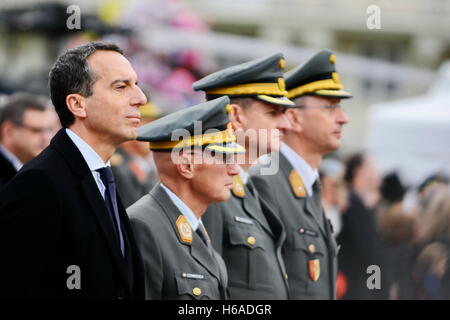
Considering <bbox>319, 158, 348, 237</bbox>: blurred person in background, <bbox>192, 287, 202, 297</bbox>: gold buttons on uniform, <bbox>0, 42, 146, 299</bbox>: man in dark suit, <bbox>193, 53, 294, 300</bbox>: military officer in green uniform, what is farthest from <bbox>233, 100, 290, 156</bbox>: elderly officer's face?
<bbox>319, 158, 348, 237</bbox>: blurred person in background

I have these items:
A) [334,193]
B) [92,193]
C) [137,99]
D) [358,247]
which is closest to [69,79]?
[137,99]

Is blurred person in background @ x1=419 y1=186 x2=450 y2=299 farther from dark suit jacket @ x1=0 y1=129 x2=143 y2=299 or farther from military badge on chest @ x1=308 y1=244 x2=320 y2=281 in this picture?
dark suit jacket @ x1=0 y1=129 x2=143 y2=299

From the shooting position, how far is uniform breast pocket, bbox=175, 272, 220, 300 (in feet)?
13.4

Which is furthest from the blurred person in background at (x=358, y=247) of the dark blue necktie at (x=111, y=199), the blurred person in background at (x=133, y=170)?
the dark blue necktie at (x=111, y=199)

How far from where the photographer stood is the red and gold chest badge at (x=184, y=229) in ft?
13.9

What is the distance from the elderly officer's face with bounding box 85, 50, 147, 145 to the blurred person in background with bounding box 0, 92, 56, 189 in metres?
2.54

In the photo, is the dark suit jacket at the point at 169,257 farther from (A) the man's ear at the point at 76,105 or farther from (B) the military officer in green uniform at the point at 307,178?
(B) the military officer in green uniform at the point at 307,178

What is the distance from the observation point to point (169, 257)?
4117 mm

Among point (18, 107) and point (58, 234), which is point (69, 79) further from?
point (18, 107)

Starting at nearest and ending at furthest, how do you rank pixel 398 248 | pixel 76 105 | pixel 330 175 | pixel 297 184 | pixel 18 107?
1. pixel 76 105
2. pixel 297 184
3. pixel 18 107
4. pixel 398 248
5. pixel 330 175

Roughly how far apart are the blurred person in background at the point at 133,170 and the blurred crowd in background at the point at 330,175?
0.04ft

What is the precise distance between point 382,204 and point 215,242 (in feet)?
15.1

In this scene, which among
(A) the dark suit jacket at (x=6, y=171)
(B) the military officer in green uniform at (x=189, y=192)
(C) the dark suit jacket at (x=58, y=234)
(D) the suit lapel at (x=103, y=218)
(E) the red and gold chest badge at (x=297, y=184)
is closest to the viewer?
(C) the dark suit jacket at (x=58, y=234)

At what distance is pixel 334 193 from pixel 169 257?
15.8 ft
